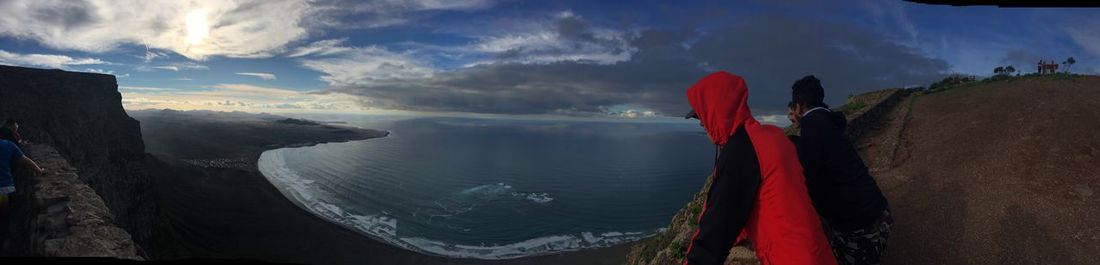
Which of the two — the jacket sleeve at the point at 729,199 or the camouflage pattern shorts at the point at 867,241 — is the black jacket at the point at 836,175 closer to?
the camouflage pattern shorts at the point at 867,241

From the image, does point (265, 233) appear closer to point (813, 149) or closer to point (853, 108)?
point (853, 108)

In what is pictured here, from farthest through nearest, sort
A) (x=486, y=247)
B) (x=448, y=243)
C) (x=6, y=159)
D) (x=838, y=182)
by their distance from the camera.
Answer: (x=448, y=243) → (x=486, y=247) → (x=6, y=159) → (x=838, y=182)

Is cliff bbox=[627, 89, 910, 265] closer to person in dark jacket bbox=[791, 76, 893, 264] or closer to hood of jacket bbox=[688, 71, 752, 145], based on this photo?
person in dark jacket bbox=[791, 76, 893, 264]

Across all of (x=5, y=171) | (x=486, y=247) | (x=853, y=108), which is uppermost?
(x=853, y=108)

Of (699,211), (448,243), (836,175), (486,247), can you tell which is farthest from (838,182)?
(448,243)

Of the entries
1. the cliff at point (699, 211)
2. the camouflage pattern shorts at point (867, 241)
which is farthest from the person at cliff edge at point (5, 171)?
the camouflage pattern shorts at point (867, 241)

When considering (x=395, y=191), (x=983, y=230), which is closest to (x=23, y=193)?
(x=983, y=230)

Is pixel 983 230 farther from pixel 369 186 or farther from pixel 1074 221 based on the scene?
pixel 369 186
